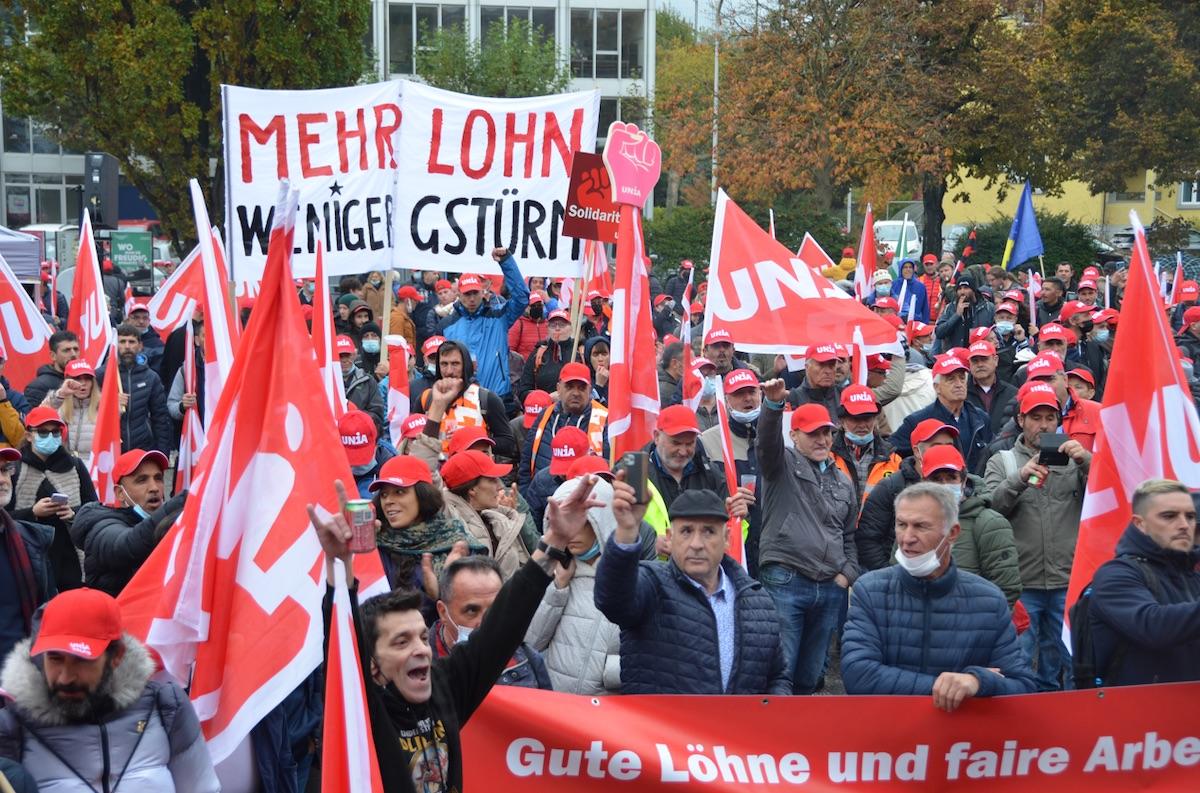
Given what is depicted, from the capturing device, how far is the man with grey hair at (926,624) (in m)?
5.27

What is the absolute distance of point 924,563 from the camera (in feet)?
17.3

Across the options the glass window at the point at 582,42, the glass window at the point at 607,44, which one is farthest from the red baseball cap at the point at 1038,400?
the glass window at the point at 607,44

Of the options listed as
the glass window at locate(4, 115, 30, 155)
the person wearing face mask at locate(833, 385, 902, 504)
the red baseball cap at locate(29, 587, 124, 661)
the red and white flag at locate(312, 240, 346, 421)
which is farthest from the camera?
the glass window at locate(4, 115, 30, 155)

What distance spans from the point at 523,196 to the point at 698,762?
7315 millimetres

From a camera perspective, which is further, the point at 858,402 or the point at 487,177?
the point at 487,177

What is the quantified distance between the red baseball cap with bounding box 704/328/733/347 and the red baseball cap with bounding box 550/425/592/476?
2000 millimetres

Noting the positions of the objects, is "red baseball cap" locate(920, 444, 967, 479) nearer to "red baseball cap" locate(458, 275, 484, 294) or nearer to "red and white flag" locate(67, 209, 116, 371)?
"red baseball cap" locate(458, 275, 484, 294)

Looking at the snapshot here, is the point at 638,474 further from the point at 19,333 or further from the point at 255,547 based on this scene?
the point at 19,333

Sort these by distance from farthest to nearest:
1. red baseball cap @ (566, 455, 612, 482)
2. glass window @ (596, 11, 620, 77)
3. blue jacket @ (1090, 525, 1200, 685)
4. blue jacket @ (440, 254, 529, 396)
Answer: glass window @ (596, 11, 620, 77) < blue jacket @ (440, 254, 529, 396) < red baseball cap @ (566, 455, 612, 482) < blue jacket @ (1090, 525, 1200, 685)

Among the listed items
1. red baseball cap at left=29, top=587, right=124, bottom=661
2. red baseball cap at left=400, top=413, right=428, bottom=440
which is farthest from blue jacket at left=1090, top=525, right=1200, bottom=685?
red baseball cap at left=400, top=413, right=428, bottom=440

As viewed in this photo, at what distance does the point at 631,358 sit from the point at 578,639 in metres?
2.25

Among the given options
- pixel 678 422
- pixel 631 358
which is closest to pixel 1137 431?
pixel 678 422

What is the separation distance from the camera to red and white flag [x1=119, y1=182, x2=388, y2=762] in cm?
500

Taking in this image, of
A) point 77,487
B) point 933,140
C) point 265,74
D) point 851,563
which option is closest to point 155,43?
point 265,74
